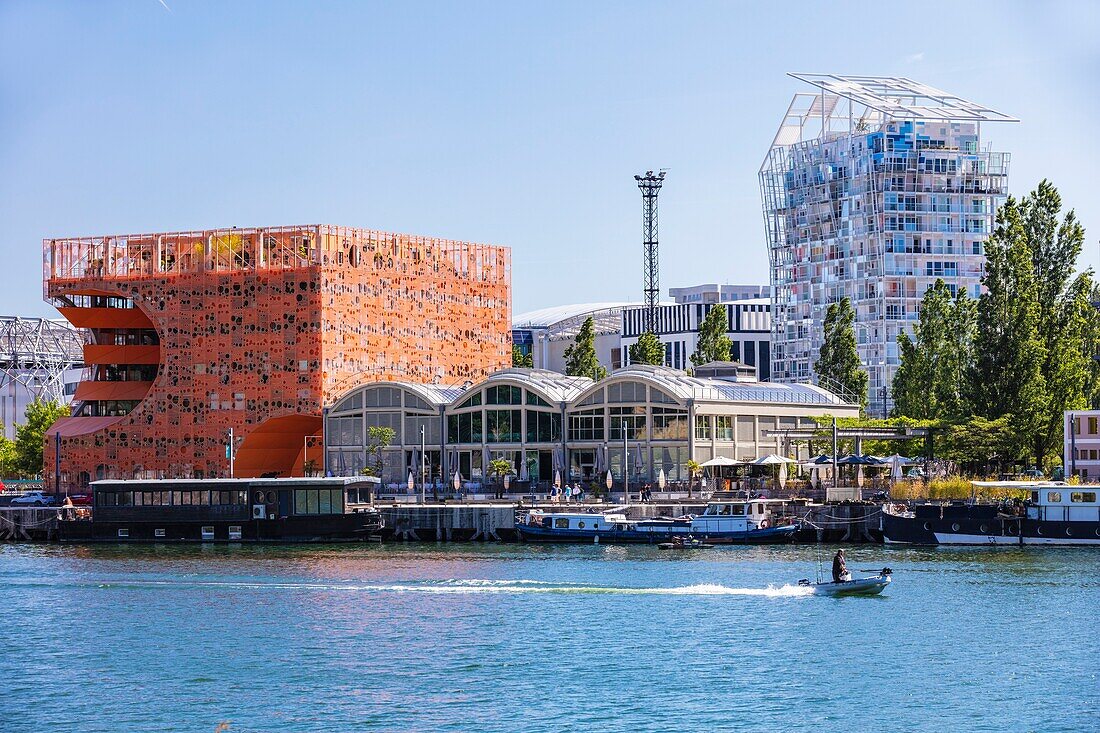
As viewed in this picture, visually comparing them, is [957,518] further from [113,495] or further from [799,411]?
[113,495]

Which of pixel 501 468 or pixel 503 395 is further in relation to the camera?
pixel 503 395

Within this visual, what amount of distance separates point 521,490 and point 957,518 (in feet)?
157

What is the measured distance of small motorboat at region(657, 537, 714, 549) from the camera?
123812mm

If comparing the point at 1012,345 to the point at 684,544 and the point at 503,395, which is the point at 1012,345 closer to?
the point at 684,544

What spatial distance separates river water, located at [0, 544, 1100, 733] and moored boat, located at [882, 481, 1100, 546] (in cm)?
338

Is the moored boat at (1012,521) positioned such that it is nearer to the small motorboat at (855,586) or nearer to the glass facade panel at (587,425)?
the small motorboat at (855,586)

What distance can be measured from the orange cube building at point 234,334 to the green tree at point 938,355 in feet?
186

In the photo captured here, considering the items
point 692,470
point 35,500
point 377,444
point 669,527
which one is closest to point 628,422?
point 692,470

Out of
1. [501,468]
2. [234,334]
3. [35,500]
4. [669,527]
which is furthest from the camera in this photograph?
[234,334]

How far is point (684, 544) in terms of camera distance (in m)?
124

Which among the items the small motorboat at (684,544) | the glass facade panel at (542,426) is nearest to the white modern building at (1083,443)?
the small motorboat at (684,544)

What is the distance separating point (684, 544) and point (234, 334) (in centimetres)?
7277

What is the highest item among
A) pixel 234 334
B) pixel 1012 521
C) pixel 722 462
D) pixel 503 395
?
pixel 234 334

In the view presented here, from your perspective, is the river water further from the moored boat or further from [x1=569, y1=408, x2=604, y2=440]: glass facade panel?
[x1=569, y1=408, x2=604, y2=440]: glass facade panel
